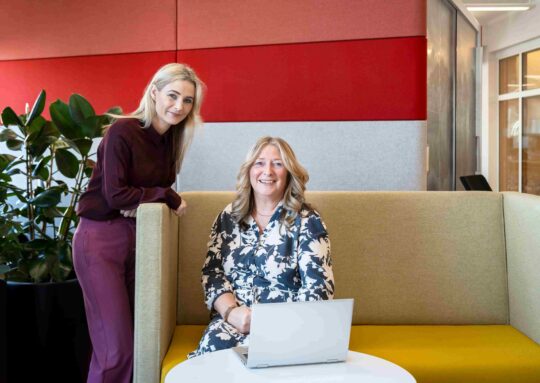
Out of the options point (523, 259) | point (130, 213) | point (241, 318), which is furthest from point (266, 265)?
point (523, 259)

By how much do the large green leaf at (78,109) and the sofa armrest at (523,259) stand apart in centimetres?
196

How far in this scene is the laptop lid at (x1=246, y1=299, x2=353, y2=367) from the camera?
1.67 metres

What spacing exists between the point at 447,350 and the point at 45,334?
72.9 inches

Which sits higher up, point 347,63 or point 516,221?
point 347,63

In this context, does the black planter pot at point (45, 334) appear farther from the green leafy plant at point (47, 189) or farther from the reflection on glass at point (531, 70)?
the reflection on glass at point (531, 70)

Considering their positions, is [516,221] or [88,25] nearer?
[516,221]

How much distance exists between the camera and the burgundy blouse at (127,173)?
7.48 ft

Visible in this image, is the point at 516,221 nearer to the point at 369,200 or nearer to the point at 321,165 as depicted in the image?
the point at 369,200

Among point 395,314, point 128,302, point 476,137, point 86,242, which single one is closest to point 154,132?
point 86,242

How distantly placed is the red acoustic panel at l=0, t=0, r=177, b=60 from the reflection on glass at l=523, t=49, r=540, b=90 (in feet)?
20.1

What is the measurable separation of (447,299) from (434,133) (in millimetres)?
1492

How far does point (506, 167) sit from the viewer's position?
892 cm

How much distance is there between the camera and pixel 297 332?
5.55ft

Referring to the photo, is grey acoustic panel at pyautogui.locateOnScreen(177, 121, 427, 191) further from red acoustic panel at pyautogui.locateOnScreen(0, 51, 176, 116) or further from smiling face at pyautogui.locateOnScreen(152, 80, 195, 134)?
smiling face at pyautogui.locateOnScreen(152, 80, 195, 134)
